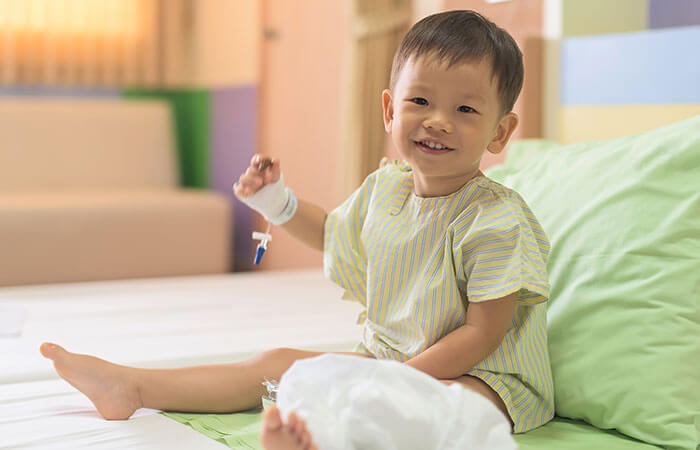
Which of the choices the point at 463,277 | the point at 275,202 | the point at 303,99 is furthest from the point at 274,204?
the point at 303,99

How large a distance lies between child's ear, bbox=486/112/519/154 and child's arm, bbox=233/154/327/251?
0.29 meters

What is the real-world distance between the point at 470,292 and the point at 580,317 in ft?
0.63

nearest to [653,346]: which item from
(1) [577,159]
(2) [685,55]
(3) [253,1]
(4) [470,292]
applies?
(4) [470,292]

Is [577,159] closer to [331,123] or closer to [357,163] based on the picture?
[357,163]

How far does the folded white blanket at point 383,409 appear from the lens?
2.56ft

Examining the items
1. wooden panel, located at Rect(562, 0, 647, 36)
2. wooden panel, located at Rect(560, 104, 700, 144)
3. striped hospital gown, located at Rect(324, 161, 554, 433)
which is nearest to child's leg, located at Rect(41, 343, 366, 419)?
striped hospital gown, located at Rect(324, 161, 554, 433)

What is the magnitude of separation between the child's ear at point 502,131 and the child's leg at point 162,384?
405mm

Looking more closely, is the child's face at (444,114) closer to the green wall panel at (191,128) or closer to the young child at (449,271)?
the young child at (449,271)

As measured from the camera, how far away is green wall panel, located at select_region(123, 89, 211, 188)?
4.00 m

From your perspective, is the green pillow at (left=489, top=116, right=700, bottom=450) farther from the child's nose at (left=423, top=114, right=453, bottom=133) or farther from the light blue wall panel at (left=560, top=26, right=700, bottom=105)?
the light blue wall panel at (left=560, top=26, right=700, bottom=105)

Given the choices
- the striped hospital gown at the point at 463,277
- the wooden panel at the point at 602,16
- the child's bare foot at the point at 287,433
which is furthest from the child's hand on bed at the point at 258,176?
the wooden panel at the point at 602,16

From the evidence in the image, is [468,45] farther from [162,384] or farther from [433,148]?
[162,384]

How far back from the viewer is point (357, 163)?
2.65 metres

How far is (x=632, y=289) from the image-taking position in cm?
111
